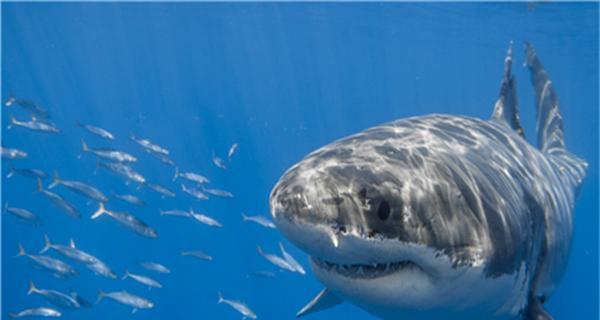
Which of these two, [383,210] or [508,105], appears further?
[508,105]

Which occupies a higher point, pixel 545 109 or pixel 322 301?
pixel 545 109

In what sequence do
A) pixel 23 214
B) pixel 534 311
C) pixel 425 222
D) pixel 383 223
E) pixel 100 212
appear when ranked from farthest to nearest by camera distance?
pixel 23 214 < pixel 100 212 < pixel 534 311 < pixel 425 222 < pixel 383 223

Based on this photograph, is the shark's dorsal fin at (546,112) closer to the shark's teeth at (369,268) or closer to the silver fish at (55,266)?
the shark's teeth at (369,268)

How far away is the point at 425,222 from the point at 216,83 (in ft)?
270

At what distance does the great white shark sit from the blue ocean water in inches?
388

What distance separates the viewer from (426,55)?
164 ft

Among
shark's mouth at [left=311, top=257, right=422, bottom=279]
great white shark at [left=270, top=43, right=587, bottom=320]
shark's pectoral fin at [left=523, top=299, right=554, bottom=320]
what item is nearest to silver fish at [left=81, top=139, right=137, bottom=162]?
great white shark at [left=270, top=43, right=587, bottom=320]

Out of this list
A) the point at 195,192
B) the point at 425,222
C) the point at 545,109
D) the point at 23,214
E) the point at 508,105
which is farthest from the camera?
the point at 195,192

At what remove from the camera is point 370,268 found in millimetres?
2742

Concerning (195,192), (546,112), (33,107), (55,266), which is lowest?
(55,266)

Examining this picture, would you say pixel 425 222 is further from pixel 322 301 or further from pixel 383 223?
pixel 322 301

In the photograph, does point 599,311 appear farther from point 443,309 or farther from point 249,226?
point 443,309

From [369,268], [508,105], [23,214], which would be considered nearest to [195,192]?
[23,214]

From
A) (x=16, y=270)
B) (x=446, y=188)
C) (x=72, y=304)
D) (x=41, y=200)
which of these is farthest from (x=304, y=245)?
(x=41, y=200)
